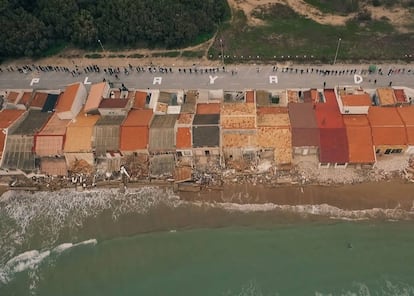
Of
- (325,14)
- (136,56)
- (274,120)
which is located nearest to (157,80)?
(136,56)

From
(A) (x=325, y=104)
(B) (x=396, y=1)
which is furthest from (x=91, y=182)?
(B) (x=396, y=1)

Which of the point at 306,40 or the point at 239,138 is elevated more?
the point at 306,40

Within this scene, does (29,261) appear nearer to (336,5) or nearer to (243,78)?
(243,78)

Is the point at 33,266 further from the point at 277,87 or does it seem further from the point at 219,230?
the point at 277,87

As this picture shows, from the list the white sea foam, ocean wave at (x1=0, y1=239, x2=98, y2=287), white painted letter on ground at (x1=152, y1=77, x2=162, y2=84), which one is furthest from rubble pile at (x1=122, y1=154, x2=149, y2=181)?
the white sea foam

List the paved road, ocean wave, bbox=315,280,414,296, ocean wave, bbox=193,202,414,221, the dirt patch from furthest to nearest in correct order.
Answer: the dirt patch
the paved road
ocean wave, bbox=193,202,414,221
ocean wave, bbox=315,280,414,296

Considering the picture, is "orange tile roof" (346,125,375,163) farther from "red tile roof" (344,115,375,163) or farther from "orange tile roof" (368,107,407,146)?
"orange tile roof" (368,107,407,146)
